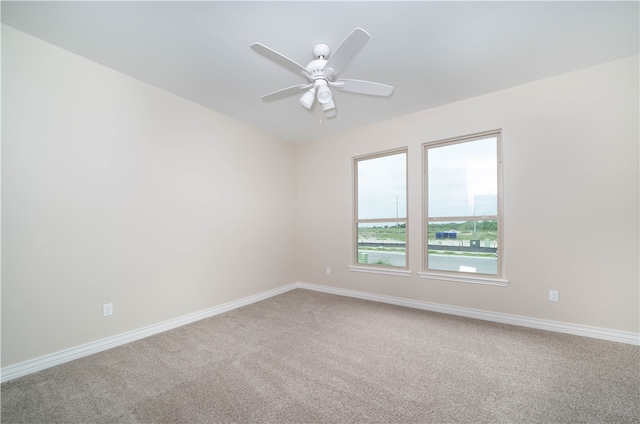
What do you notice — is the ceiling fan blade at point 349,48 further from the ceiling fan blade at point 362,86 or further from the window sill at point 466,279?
the window sill at point 466,279

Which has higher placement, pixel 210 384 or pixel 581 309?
pixel 581 309

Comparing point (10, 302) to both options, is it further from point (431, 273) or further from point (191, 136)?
point (431, 273)

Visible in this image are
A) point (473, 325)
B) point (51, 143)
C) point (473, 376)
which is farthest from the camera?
point (473, 325)

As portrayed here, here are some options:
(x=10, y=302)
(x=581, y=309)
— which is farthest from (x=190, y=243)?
(x=581, y=309)

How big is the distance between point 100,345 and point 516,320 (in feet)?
13.5

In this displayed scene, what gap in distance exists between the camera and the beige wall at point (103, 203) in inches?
77.0

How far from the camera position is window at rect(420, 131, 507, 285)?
3053 millimetres

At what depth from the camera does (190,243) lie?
3.04 metres

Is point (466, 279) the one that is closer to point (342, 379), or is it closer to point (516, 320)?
point (516, 320)

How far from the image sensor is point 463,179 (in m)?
3.27

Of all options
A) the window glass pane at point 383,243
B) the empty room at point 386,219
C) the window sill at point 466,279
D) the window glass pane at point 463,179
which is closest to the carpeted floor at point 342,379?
the empty room at point 386,219

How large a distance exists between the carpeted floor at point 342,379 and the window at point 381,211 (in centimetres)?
124

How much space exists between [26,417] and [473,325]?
3639 mm

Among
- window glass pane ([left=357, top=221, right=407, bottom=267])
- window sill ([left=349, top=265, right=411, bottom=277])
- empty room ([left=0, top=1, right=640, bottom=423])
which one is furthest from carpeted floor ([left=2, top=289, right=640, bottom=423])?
window glass pane ([left=357, top=221, right=407, bottom=267])
